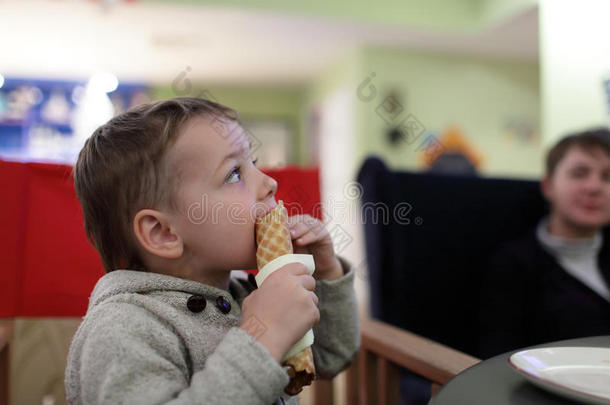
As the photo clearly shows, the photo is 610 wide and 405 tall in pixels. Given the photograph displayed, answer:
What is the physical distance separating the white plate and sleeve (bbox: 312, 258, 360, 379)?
1.06 ft

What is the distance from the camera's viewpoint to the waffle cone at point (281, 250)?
60cm

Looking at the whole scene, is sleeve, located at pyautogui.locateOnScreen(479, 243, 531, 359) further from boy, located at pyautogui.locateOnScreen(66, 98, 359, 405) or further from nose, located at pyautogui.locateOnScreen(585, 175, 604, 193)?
boy, located at pyautogui.locateOnScreen(66, 98, 359, 405)

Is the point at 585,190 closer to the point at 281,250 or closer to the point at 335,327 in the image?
the point at 335,327

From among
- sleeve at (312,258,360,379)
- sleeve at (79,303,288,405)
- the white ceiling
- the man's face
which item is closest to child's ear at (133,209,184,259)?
sleeve at (79,303,288,405)

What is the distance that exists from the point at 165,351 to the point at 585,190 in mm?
1179

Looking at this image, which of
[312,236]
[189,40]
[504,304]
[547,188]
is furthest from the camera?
[189,40]

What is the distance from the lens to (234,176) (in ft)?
2.25

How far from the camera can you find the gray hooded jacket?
54cm

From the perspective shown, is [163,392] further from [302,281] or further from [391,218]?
[391,218]

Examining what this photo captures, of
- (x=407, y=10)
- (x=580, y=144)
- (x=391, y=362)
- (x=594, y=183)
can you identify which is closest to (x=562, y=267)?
(x=594, y=183)

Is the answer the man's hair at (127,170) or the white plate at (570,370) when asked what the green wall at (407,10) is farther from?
the white plate at (570,370)

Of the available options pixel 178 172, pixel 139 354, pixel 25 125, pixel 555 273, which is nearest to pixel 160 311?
pixel 139 354

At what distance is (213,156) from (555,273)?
1.03m

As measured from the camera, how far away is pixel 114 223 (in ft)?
2.25
